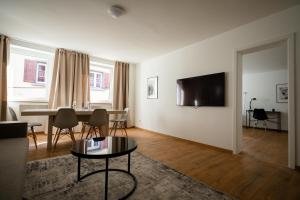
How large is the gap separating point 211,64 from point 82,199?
A: 11.0ft

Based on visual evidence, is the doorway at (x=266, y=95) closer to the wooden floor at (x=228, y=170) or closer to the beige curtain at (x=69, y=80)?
the wooden floor at (x=228, y=170)

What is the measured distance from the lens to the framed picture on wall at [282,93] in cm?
586

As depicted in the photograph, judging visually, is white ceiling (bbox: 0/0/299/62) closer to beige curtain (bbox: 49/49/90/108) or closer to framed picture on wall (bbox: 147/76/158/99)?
beige curtain (bbox: 49/49/90/108)

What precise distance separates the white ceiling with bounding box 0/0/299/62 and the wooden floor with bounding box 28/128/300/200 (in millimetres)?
2530

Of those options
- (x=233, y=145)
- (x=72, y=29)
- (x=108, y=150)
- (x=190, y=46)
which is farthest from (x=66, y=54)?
(x=233, y=145)

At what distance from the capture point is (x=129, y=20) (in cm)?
282

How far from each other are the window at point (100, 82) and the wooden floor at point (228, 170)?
255 cm

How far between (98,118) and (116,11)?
228cm

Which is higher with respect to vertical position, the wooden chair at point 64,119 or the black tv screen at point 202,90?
the black tv screen at point 202,90

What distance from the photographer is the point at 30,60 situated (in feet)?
14.8

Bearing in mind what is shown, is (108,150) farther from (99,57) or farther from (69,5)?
(99,57)

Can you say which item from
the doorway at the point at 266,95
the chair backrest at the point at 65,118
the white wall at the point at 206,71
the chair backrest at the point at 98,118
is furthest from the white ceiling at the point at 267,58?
the chair backrest at the point at 65,118

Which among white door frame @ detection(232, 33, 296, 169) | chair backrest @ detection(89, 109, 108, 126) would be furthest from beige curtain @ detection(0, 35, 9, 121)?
white door frame @ detection(232, 33, 296, 169)

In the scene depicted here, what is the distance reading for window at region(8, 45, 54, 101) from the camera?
4227mm
